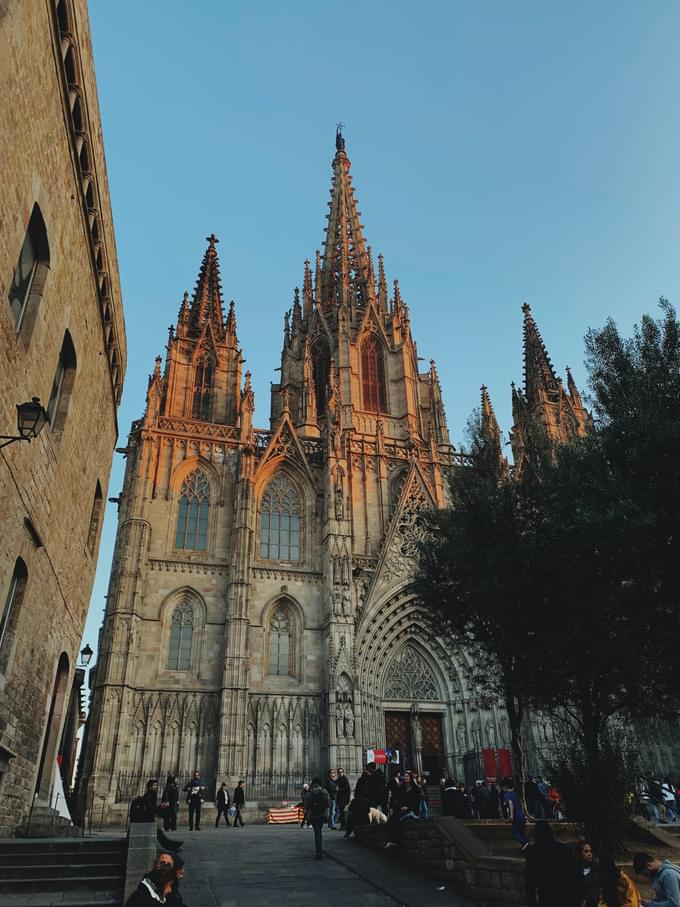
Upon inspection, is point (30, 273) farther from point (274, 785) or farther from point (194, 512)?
point (274, 785)

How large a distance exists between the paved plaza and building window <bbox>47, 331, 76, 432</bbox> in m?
7.04

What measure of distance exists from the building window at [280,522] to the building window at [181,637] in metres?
3.71

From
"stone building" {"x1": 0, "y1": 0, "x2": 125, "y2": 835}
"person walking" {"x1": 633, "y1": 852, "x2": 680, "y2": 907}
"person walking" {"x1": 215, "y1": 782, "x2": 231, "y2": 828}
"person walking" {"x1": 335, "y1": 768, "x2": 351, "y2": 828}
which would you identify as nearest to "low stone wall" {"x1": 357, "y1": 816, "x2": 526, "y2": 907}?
"person walking" {"x1": 633, "y1": 852, "x2": 680, "y2": 907}

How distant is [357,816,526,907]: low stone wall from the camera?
8078mm

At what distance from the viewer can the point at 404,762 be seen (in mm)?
25156

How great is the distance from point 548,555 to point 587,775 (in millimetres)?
4312

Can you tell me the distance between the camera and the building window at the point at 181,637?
2362 cm

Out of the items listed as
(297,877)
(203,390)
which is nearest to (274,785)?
(297,877)

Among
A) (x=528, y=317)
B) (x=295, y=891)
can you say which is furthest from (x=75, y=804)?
(x=528, y=317)

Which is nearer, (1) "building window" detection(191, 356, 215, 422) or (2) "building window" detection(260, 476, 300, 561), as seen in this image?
(2) "building window" detection(260, 476, 300, 561)

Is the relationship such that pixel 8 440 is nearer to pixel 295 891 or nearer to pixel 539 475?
pixel 295 891

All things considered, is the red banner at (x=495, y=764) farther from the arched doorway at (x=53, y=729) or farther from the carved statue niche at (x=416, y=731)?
the arched doorway at (x=53, y=729)

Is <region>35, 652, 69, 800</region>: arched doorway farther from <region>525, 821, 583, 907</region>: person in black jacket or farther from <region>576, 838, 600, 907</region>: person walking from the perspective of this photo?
<region>525, 821, 583, 907</region>: person in black jacket


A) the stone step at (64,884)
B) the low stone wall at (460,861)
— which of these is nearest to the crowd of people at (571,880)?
the low stone wall at (460,861)
